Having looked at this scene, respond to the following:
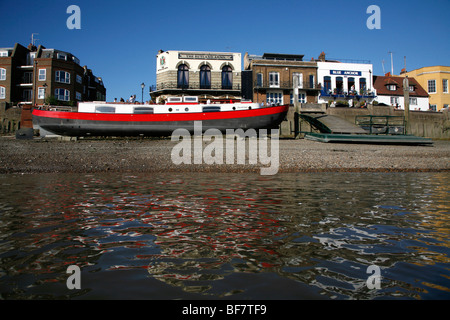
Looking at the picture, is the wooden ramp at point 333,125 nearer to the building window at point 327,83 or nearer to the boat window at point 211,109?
the boat window at point 211,109

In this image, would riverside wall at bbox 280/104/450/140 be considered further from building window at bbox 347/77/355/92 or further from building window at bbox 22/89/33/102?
building window at bbox 22/89/33/102

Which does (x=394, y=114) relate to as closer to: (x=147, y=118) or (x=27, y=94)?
(x=147, y=118)

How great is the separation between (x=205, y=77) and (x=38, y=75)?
25709mm

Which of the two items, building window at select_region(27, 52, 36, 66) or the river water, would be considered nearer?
the river water

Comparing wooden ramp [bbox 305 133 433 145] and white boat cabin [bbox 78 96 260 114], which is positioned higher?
white boat cabin [bbox 78 96 260 114]

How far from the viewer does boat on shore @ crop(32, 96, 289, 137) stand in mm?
23938

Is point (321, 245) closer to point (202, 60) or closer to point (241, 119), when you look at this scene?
point (241, 119)

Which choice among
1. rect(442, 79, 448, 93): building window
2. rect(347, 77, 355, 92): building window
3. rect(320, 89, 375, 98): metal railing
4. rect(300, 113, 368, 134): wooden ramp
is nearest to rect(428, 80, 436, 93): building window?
rect(442, 79, 448, 93): building window

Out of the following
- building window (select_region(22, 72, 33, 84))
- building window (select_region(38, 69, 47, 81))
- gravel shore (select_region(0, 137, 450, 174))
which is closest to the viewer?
gravel shore (select_region(0, 137, 450, 174))

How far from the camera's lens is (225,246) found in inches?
137

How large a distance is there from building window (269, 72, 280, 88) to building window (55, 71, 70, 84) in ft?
102

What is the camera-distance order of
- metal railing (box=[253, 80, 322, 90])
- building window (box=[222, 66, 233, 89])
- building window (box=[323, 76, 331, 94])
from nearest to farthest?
building window (box=[222, 66, 233, 89])
metal railing (box=[253, 80, 322, 90])
building window (box=[323, 76, 331, 94])

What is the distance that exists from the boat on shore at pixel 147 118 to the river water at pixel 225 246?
17.8 metres
